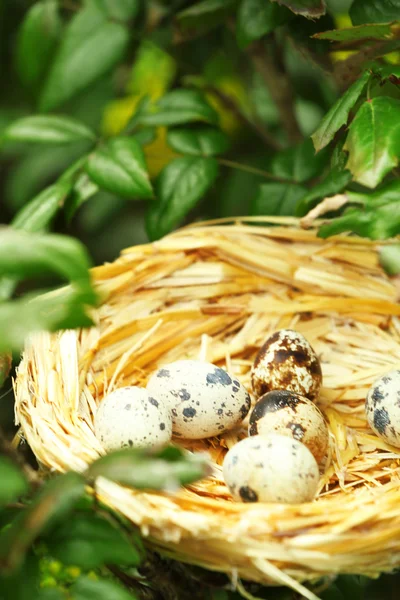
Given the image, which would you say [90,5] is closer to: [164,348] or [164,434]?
[164,348]

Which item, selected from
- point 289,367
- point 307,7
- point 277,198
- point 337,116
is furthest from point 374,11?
point 289,367

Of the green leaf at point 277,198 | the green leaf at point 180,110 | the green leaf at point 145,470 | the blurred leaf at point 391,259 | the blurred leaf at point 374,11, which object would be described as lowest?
the green leaf at point 277,198

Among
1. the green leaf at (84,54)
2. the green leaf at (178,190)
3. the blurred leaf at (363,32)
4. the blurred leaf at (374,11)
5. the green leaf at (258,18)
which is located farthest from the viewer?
the green leaf at (84,54)

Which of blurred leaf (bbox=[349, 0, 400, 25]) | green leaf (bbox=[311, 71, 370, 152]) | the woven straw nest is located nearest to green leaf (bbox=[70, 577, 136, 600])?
the woven straw nest

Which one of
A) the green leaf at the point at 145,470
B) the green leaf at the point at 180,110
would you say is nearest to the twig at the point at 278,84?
the green leaf at the point at 180,110

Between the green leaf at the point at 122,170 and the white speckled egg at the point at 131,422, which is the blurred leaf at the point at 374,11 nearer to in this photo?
the green leaf at the point at 122,170

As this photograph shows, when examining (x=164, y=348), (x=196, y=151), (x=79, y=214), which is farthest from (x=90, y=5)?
(x=164, y=348)

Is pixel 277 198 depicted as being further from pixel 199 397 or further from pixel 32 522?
pixel 32 522

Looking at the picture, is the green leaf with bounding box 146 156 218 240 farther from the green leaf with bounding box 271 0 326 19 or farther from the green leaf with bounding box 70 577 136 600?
the green leaf with bounding box 70 577 136 600
